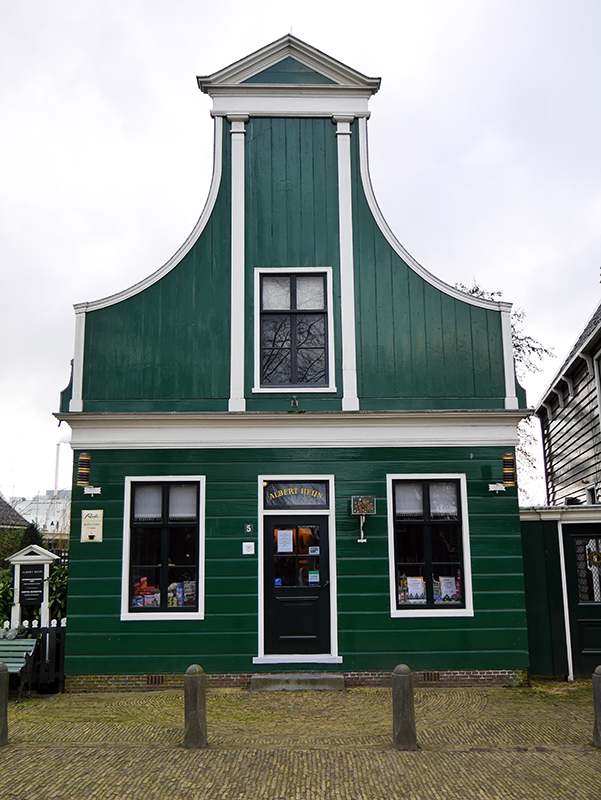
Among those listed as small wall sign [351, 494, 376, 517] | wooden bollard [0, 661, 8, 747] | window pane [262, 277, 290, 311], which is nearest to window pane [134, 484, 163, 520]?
A: small wall sign [351, 494, 376, 517]

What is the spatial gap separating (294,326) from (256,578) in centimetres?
393

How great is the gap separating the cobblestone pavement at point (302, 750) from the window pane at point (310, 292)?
5.82 meters

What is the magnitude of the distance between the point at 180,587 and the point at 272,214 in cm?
604

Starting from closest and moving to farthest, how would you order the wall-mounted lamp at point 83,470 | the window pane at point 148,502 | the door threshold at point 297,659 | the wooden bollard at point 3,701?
the wooden bollard at point 3,701 → the door threshold at point 297,659 → the wall-mounted lamp at point 83,470 → the window pane at point 148,502

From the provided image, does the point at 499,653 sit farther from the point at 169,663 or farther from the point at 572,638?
the point at 169,663

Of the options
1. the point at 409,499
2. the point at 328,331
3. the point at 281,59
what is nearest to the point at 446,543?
the point at 409,499

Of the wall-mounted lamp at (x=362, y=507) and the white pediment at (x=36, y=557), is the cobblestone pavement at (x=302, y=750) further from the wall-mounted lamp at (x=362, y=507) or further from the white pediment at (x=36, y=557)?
the wall-mounted lamp at (x=362, y=507)

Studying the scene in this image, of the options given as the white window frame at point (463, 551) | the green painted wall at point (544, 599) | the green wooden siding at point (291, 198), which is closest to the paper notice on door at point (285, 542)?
the white window frame at point (463, 551)

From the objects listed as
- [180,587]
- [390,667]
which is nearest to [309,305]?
[180,587]

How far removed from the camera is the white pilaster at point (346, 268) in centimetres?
1102

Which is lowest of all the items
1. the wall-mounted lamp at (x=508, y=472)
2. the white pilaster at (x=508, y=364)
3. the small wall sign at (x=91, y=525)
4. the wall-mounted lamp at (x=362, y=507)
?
the small wall sign at (x=91, y=525)

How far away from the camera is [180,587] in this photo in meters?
10.5

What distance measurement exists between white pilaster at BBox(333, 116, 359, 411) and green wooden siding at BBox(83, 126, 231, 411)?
1.83m

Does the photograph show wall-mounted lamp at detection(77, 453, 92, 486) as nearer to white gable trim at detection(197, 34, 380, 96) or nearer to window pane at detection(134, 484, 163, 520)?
window pane at detection(134, 484, 163, 520)
